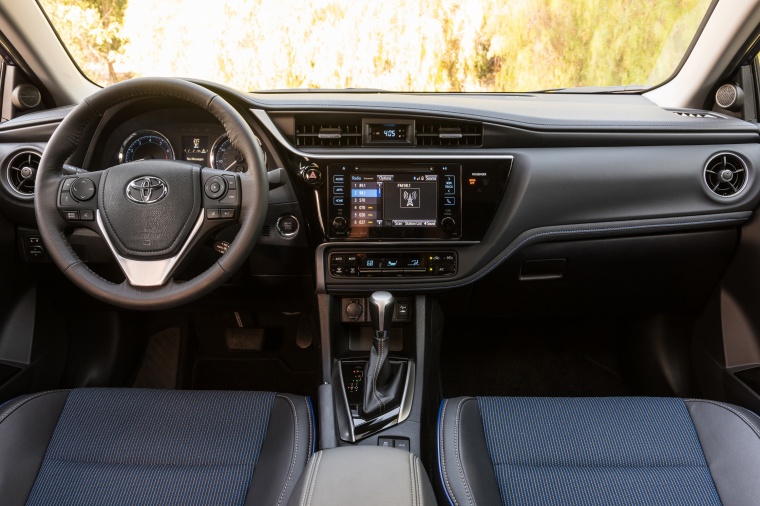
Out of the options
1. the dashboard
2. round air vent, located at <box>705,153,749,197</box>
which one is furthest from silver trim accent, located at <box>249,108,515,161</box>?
round air vent, located at <box>705,153,749,197</box>

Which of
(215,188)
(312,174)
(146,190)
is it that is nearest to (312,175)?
(312,174)

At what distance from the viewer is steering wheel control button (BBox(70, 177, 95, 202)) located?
140 cm

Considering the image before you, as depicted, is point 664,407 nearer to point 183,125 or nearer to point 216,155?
point 216,155

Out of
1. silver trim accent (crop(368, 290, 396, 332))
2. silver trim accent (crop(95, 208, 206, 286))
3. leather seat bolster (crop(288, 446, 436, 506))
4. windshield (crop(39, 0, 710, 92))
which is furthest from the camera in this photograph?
windshield (crop(39, 0, 710, 92))

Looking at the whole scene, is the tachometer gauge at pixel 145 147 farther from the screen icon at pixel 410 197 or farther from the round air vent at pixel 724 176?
the round air vent at pixel 724 176

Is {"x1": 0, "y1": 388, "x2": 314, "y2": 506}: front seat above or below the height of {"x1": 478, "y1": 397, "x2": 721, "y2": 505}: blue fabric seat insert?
above

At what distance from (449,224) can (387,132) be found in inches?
12.7

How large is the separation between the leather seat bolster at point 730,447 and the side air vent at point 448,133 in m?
0.93

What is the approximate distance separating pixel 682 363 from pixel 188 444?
5.92ft

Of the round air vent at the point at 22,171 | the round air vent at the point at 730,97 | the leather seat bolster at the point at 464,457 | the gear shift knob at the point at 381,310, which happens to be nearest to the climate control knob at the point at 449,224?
the gear shift knob at the point at 381,310

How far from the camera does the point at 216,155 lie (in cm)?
173

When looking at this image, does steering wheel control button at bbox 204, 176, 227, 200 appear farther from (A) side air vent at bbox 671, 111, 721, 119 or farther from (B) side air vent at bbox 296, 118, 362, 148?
(A) side air vent at bbox 671, 111, 721, 119

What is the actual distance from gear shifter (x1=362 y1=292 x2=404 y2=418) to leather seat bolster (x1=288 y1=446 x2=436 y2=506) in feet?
1.95

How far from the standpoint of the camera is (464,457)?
1.34 meters
